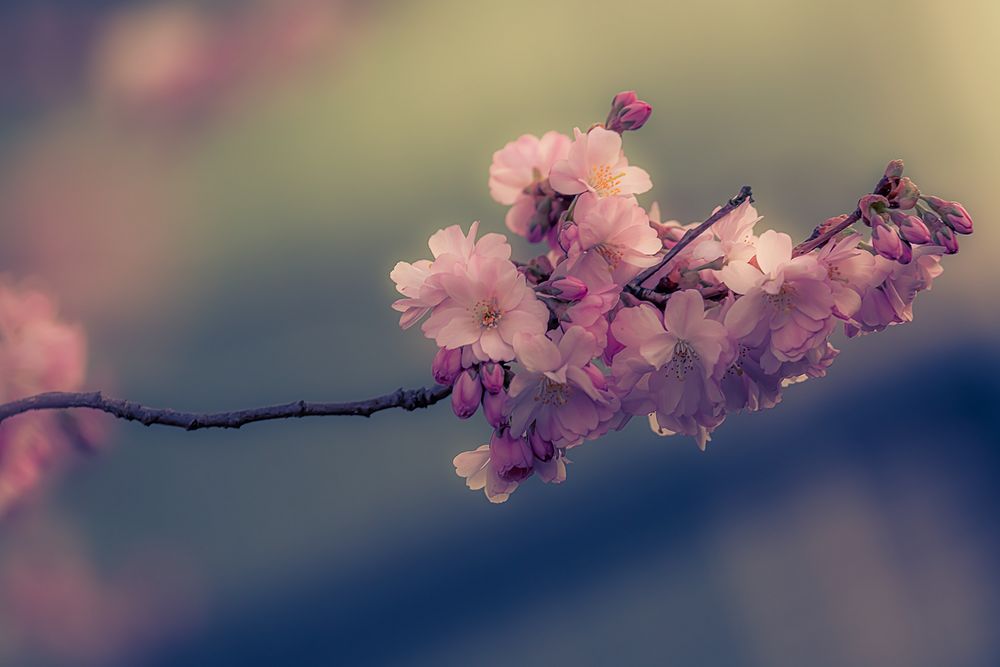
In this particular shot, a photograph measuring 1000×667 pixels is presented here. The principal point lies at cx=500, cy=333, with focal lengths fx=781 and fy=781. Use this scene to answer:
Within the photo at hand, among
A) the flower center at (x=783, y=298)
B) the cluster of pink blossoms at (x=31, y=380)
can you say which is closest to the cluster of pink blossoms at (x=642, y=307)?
the flower center at (x=783, y=298)

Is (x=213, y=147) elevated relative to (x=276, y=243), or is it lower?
elevated

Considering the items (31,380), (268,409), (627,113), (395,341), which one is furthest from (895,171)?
(31,380)

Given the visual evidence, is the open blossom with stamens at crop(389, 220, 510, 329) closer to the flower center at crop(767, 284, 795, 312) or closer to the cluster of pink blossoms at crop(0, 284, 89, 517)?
the flower center at crop(767, 284, 795, 312)

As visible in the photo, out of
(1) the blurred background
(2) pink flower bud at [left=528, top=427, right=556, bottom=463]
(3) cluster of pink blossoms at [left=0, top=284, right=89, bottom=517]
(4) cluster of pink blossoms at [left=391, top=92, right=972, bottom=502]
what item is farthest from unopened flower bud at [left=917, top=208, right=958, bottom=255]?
(3) cluster of pink blossoms at [left=0, top=284, right=89, bottom=517]

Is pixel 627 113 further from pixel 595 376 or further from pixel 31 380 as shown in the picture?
pixel 31 380

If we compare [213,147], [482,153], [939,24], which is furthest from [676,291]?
[939,24]

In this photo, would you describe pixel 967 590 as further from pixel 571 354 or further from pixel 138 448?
pixel 138 448
